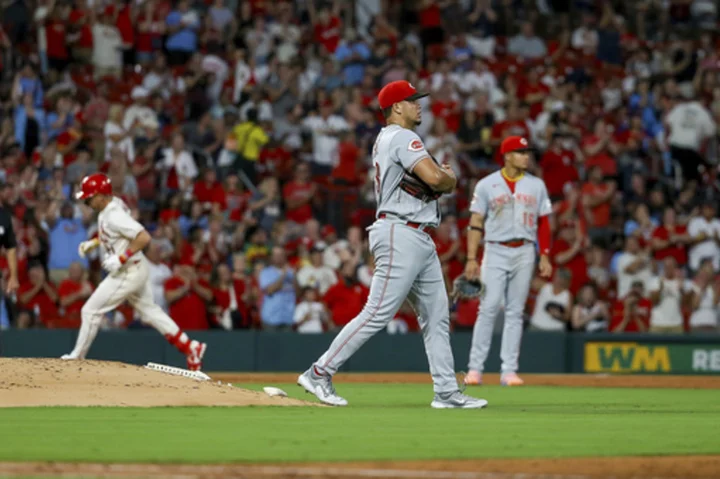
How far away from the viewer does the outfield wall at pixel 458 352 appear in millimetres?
19969

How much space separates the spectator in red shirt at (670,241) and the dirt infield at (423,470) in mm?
15442

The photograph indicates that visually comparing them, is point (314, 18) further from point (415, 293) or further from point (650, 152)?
point (415, 293)

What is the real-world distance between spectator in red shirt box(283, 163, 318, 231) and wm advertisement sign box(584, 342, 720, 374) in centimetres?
535

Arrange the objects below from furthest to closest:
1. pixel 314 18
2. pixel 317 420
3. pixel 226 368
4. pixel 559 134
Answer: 1. pixel 314 18
2. pixel 559 134
3. pixel 226 368
4. pixel 317 420

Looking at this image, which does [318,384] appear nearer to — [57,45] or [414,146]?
[414,146]

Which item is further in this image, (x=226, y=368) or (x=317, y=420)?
(x=226, y=368)

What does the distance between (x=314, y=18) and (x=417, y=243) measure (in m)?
17.6

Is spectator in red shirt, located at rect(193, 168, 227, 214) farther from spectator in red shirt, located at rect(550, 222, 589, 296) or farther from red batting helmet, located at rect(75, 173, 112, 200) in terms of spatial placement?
red batting helmet, located at rect(75, 173, 112, 200)

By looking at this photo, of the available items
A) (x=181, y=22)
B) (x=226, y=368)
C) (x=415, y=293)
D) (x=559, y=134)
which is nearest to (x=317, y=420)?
(x=415, y=293)

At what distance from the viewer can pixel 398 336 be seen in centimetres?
2022

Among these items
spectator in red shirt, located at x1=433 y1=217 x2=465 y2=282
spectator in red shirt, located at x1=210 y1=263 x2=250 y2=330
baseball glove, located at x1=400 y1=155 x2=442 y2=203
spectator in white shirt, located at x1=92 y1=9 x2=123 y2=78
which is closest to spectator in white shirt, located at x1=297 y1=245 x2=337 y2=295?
spectator in red shirt, located at x1=210 y1=263 x2=250 y2=330

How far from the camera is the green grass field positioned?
23.3ft

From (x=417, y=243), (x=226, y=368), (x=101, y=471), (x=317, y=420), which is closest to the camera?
(x=101, y=471)

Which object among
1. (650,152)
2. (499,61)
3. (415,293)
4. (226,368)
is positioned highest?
(499,61)
